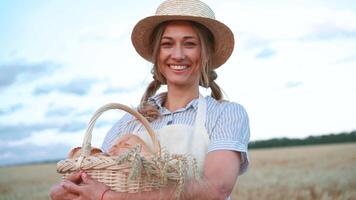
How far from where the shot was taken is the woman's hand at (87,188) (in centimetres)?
220

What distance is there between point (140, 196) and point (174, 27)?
3.13 feet

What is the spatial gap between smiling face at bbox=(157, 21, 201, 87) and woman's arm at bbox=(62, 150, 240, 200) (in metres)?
0.48

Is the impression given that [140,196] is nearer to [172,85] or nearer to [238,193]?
[172,85]

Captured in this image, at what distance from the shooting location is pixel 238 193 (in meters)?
7.82

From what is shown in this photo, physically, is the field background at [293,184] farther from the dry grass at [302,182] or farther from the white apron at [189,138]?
the white apron at [189,138]

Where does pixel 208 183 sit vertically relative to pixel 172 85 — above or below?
below

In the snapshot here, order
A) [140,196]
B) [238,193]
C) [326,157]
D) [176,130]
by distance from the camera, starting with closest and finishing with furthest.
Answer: [140,196] < [176,130] < [238,193] < [326,157]

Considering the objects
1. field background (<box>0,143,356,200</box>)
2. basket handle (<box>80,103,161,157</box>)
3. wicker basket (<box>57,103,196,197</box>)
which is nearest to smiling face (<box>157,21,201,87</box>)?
basket handle (<box>80,103,161,157</box>)

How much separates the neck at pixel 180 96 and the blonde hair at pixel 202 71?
8 centimetres

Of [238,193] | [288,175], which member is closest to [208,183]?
[238,193]

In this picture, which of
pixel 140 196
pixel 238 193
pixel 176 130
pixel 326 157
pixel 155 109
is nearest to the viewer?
pixel 140 196

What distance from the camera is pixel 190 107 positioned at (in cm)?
282

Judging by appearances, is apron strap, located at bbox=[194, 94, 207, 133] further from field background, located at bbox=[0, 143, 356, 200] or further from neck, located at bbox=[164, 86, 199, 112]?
field background, located at bbox=[0, 143, 356, 200]

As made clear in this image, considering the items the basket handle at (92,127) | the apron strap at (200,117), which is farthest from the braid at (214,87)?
the basket handle at (92,127)
